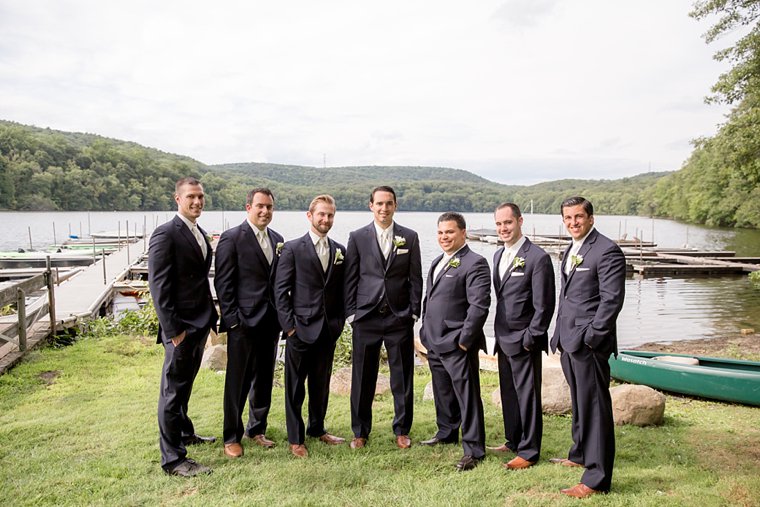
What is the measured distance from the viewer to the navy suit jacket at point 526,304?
481 centimetres

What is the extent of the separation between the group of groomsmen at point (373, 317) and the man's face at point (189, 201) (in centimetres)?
1

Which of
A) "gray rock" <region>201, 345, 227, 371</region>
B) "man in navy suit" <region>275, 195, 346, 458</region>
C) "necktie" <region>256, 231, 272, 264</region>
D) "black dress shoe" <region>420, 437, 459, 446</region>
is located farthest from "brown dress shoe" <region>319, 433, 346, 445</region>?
"gray rock" <region>201, 345, 227, 371</region>

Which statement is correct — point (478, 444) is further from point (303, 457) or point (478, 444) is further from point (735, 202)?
point (735, 202)

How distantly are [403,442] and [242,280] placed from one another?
2.16 meters

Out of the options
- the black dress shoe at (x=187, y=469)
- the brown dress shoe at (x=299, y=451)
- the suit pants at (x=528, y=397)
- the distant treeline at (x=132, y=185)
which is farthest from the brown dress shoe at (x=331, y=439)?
the distant treeline at (x=132, y=185)

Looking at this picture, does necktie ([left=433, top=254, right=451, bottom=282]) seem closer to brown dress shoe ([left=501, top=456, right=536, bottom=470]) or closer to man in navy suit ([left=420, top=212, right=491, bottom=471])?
man in navy suit ([left=420, top=212, right=491, bottom=471])

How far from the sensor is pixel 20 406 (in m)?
6.51

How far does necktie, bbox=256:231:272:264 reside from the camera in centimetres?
531

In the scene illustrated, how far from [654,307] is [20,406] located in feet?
74.4

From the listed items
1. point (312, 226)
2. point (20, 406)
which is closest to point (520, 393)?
point (312, 226)

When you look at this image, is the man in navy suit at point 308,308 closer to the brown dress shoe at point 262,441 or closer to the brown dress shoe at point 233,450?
the brown dress shoe at point 262,441

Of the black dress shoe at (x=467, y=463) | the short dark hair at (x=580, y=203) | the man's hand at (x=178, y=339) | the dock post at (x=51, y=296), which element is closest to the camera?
the short dark hair at (x=580, y=203)

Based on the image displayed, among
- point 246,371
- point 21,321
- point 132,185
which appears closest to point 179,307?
point 246,371

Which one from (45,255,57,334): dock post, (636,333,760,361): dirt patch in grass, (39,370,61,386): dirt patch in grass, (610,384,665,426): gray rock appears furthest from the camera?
(636,333,760,361): dirt patch in grass
